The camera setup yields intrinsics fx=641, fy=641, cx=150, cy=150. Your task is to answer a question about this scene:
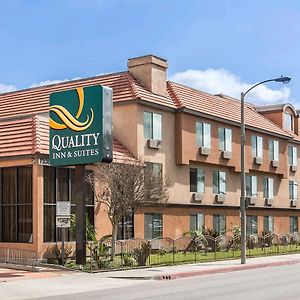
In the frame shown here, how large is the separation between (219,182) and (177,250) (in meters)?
8.37

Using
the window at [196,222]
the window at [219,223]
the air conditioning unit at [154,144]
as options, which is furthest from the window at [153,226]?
the window at [219,223]

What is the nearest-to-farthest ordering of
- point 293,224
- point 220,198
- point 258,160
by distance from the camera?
point 220,198
point 258,160
point 293,224

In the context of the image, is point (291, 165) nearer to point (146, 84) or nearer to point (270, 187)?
point (270, 187)

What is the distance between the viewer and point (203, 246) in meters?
36.8

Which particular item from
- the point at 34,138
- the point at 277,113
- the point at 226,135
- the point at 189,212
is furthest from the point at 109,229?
the point at 277,113

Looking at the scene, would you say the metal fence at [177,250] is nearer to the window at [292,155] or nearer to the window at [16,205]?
the window at [16,205]

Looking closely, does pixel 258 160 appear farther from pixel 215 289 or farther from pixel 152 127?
pixel 215 289

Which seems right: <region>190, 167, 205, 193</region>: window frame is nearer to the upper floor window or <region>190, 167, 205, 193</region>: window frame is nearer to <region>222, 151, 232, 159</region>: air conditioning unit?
<region>222, 151, 232, 159</region>: air conditioning unit

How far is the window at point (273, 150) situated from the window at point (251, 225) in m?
5.20

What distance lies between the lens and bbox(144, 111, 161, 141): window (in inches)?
1448

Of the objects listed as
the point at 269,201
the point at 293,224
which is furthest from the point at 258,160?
the point at 293,224

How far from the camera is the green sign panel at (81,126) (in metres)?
25.5

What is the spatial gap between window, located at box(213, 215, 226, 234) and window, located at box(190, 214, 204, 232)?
1673 millimetres

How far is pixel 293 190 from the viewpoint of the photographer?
54.6 metres
